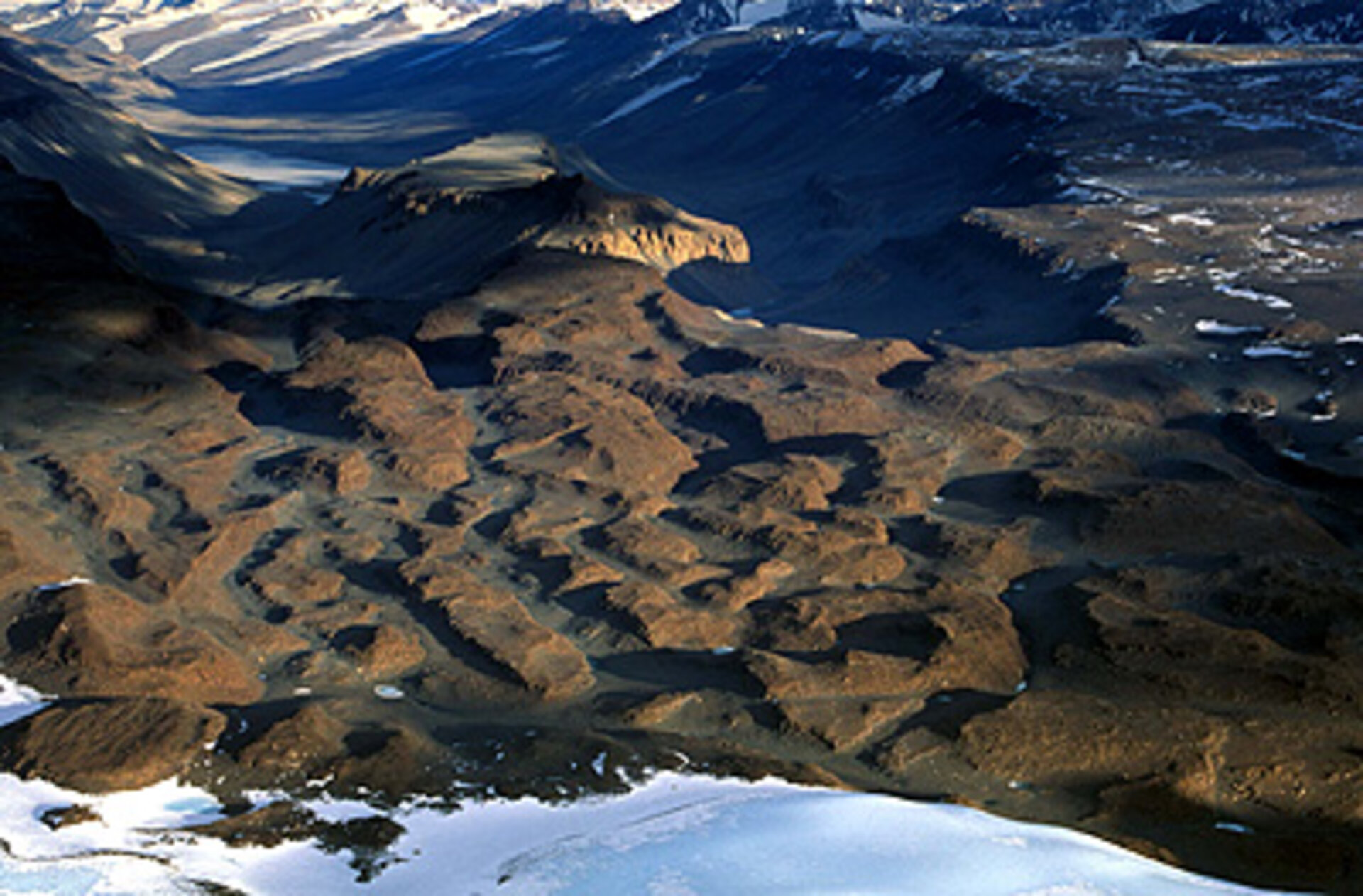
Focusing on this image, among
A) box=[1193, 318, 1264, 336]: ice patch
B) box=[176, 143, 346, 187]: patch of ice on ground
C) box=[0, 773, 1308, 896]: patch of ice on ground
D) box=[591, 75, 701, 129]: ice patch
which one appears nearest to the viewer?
box=[0, 773, 1308, 896]: patch of ice on ground

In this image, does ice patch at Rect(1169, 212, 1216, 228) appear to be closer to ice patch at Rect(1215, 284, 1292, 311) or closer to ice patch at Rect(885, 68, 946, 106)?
ice patch at Rect(1215, 284, 1292, 311)

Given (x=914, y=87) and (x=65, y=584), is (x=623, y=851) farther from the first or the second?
(x=914, y=87)

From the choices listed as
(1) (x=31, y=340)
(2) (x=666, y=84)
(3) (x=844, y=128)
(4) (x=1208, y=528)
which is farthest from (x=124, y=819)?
(2) (x=666, y=84)

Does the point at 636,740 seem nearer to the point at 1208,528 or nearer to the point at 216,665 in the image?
the point at 216,665

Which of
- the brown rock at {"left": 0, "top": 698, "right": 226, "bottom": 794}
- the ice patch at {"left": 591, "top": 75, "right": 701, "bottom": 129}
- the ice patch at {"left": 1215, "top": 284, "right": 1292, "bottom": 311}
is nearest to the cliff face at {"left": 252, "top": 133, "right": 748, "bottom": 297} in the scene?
the ice patch at {"left": 1215, "top": 284, "right": 1292, "bottom": 311}

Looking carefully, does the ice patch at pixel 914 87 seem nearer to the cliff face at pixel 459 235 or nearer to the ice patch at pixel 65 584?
the cliff face at pixel 459 235

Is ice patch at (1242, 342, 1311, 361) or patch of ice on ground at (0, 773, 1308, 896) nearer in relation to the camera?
patch of ice on ground at (0, 773, 1308, 896)

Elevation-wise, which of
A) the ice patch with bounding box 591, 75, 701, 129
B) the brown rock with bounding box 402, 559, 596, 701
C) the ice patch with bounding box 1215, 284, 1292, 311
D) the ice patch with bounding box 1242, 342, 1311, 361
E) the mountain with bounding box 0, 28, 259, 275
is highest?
the mountain with bounding box 0, 28, 259, 275

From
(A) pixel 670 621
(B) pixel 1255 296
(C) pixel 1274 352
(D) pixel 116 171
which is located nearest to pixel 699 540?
(A) pixel 670 621
